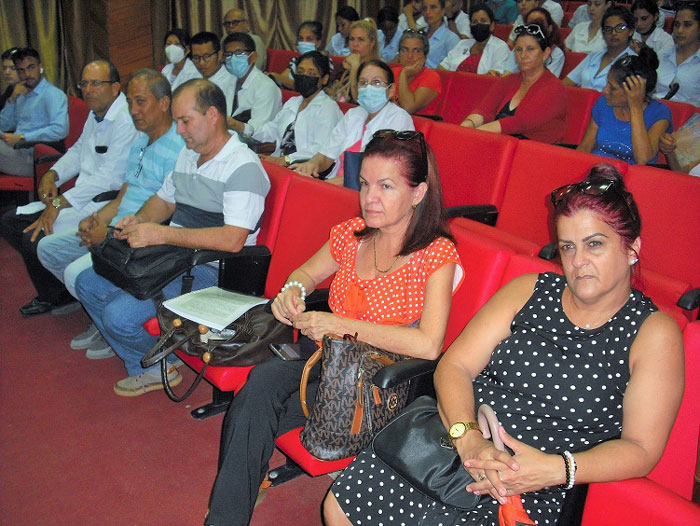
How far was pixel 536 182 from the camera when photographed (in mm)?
2828

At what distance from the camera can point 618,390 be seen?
4.65ft

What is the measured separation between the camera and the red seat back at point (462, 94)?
5.00m

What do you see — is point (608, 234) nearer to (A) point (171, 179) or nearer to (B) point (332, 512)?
(B) point (332, 512)

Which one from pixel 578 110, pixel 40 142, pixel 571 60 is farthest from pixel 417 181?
pixel 571 60

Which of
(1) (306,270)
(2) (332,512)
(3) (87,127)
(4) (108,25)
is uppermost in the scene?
(4) (108,25)

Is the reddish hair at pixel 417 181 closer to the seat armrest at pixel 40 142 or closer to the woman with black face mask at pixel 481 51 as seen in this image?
the seat armrest at pixel 40 142

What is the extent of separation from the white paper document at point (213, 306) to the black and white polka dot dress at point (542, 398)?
747 mm

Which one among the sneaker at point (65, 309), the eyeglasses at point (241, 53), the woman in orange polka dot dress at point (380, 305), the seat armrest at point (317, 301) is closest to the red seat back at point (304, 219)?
the seat armrest at point (317, 301)

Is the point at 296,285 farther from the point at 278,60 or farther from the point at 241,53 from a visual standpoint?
the point at 278,60

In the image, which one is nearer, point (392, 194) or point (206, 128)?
point (392, 194)

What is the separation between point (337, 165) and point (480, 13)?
10.8 ft

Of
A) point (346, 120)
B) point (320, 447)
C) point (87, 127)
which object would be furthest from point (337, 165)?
point (320, 447)

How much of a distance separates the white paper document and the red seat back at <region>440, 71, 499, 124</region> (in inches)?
129

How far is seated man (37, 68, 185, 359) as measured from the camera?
312 cm
